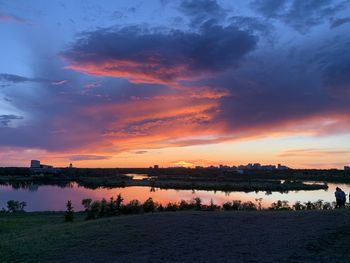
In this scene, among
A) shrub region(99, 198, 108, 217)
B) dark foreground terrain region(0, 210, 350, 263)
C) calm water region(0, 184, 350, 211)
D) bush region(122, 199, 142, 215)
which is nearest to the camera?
dark foreground terrain region(0, 210, 350, 263)

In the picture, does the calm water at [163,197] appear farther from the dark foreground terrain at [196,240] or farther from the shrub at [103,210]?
the dark foreground terrain at [196,240]

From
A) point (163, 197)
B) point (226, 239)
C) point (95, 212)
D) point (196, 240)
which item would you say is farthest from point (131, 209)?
point (163, 197)

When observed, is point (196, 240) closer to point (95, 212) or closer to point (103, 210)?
point (103, 210)

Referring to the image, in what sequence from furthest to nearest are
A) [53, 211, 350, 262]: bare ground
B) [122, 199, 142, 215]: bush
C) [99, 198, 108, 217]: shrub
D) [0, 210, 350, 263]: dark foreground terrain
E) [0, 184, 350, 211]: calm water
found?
1. [0, 184, 350, 211]: calm water
2. [99, 198, 108, 217]: shrub
3. [122, 199, 142, 215]: bush
4. [0, 210, 350, 263]: dark foreground terrain
5. [53, 211, 350, 262]: bare ground

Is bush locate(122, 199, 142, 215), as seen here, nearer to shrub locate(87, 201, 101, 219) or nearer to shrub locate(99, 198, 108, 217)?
shrub locate(99, 198, 108, 217)

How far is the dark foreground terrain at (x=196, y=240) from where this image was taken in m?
14.6

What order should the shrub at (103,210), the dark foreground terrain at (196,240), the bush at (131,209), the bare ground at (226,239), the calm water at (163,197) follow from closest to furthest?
1. the bare ground at (226,239)
2. the dark foreground terrain at (196,240)
3. the bush at (131,209)
4. the shrub at (103,210)
5. the calm water at (163,197)

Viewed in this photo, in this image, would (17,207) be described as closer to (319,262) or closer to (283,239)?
(283,239)

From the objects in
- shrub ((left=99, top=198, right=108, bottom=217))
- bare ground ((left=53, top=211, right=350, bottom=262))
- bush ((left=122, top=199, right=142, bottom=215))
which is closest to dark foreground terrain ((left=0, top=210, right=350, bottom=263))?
bare ground ((left=53, top=211, right=350, bottom=262))

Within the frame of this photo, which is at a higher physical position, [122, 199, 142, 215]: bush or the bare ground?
[122, 199, 142, 215]: bush

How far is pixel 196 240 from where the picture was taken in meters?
16.8

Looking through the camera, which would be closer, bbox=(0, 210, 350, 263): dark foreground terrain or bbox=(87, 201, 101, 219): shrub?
bbox=(0, 210, 350, 263): dark foreground terrain

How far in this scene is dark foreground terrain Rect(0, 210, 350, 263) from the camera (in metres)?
14.6

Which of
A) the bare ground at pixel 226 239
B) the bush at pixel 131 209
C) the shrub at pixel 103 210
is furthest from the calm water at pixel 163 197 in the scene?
the bare ground at pixel 226 239
